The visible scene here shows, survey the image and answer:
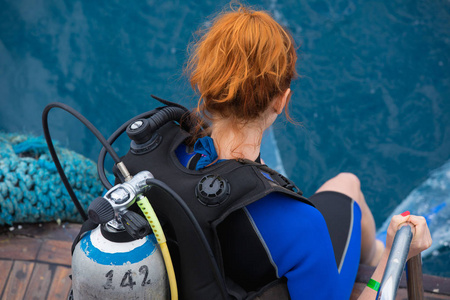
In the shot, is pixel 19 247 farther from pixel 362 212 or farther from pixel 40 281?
pixel 362 212

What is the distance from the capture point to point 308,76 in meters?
3.01

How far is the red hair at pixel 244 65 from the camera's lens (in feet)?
3.26

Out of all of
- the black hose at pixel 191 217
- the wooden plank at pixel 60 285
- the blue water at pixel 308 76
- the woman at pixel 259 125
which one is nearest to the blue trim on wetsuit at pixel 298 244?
the woman at pixel 259 125

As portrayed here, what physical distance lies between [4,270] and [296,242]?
132 centimetres

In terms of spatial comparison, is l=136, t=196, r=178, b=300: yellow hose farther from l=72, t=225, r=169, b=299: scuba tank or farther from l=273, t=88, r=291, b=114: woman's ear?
l=273, t=88, r=291, b=114: woman's ear

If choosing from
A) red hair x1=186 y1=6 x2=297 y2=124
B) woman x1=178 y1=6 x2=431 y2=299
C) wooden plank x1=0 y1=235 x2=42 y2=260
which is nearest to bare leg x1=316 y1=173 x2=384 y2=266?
woman x1=178 y1=6 x2=431 y2=299

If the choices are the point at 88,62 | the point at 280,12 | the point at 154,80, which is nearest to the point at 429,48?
the point at 280,12

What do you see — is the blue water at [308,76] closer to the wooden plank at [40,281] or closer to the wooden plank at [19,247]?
the wooden plank at [19,247]

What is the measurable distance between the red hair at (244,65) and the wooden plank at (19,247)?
3.86 feet

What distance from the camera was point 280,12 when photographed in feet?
10.7

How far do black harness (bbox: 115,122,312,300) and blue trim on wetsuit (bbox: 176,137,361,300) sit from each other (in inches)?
0.9

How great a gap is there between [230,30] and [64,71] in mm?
2434

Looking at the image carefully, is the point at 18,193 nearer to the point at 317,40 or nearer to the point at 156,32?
the point at 156,32

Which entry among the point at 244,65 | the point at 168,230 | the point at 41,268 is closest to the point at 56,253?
the point at 41,268
